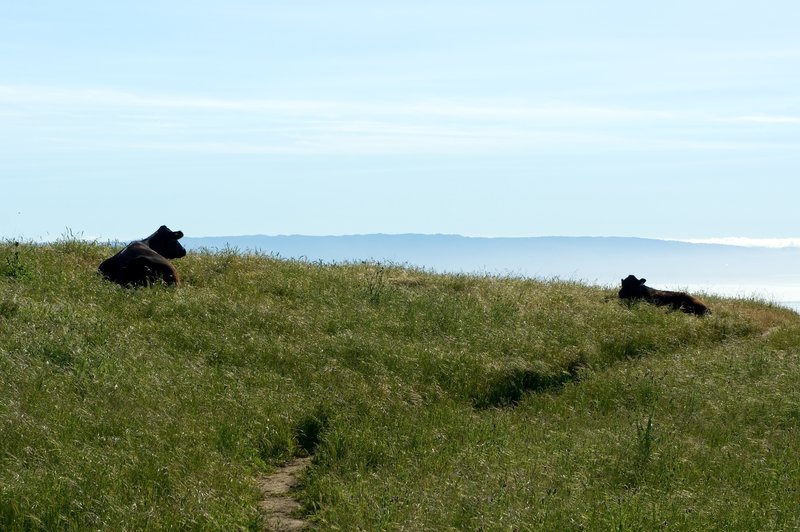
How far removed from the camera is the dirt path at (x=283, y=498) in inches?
333

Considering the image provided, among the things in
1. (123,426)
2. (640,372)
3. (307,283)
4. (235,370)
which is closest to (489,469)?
(123,426)

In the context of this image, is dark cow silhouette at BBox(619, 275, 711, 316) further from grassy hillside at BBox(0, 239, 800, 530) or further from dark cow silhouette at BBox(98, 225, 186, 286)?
dark cow silhouette at BBox(98, 225, 186, 286)

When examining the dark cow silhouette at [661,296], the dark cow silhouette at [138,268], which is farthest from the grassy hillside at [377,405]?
the dark cow silhouette at [661,296]

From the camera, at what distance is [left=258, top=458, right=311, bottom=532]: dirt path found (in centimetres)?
846

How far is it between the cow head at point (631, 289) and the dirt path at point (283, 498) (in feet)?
47.2

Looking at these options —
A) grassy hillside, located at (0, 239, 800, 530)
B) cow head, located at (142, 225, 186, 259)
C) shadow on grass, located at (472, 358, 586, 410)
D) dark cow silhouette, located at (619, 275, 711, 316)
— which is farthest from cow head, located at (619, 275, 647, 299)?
cow head, located at (142, 225, 186, 259)

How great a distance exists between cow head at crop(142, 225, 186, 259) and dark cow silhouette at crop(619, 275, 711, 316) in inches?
440

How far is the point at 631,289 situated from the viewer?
2336 centimetres

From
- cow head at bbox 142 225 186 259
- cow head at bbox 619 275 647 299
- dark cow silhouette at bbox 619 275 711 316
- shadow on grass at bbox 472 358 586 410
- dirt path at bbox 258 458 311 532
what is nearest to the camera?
dirt path at bbox 258 458 311 532

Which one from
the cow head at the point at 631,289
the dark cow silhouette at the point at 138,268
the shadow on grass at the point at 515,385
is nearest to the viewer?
the shadow on grass at the point at 515,385

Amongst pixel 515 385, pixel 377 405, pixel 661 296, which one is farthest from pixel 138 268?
pixel 661 296

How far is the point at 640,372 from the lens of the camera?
15.2 meters

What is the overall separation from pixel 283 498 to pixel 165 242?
1354 centimetres

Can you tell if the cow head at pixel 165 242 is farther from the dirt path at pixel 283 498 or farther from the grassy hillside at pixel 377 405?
the dirt path at pixel 283 498
